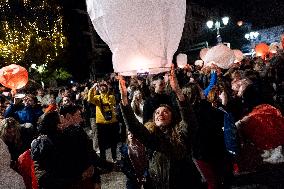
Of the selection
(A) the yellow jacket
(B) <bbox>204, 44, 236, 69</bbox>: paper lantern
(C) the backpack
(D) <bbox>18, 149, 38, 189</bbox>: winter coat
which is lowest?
(D) <bbox>18, 149, 38, 189</bbox>: winter coat

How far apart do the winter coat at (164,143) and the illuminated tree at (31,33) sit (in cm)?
1777

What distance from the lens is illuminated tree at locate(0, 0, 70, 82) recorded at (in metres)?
21.1

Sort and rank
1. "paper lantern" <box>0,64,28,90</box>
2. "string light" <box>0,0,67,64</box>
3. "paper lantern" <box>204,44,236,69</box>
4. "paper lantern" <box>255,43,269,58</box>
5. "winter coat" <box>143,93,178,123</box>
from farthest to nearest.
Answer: "string light" <box>0,0,67,64</box>, "paper lantern" <box>255,43,269,58</box>, "paper lantern" <box>204,44,236,69</box>, "paper lantern" <box>0,64,28,90</box>, "winter coat" <box>143,93,178,123</box>

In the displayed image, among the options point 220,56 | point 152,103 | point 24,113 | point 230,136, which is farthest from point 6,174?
point 220,56

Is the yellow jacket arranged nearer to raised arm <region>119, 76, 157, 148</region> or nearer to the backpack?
the backpack

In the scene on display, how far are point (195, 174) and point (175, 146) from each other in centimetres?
42

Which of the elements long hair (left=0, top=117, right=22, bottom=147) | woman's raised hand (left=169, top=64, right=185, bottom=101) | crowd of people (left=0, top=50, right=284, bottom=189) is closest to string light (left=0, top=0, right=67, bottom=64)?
long hair (left=0, top=117, right=22, bottom=147)

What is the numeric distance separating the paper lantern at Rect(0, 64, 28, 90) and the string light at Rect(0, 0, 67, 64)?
12365 mm

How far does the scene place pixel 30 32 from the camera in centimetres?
2325

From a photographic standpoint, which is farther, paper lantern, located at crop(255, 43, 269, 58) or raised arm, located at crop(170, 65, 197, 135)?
paper lantern, located at crop(255, 43, 269, 58)

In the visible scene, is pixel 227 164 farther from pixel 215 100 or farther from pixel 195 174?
pixel 215 100

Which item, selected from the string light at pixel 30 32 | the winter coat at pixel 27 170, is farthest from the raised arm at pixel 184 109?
the string light at pixel 30 32

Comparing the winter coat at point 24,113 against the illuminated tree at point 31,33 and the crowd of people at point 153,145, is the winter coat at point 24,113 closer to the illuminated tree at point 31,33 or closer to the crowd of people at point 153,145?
the crowd of people at point 153,145

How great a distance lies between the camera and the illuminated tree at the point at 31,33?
21078 millimetres
